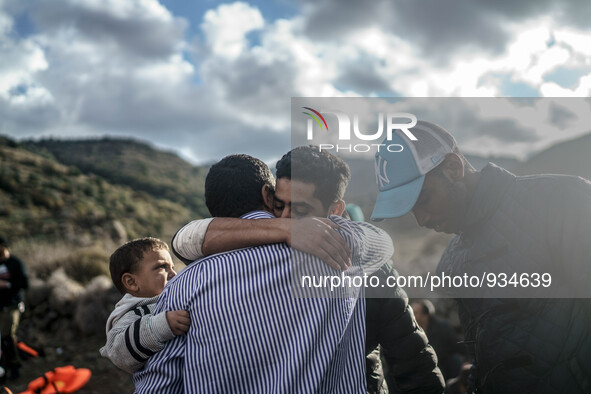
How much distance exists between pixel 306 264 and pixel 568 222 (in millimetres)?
1052

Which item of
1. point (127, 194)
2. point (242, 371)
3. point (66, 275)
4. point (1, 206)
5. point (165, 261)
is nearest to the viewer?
point (242, 371)

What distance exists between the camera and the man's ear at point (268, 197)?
185cm

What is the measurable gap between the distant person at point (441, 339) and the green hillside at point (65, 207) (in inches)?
745

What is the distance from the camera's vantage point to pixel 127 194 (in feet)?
146

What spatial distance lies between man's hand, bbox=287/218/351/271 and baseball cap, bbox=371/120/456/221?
587 mm

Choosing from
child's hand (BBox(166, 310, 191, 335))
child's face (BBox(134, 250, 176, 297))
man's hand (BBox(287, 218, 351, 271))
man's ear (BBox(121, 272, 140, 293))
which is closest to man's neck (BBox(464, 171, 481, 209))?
man's hand (BBox(287, 218, 351, 271))

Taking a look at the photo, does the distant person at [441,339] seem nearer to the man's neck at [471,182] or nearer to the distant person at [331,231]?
the distant person at [331,231]

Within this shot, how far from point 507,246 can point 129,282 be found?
1.91 metres

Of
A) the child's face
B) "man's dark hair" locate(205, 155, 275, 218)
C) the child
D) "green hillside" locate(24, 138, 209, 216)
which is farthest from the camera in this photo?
"green hillside" locate(24, 138, 209, 216)

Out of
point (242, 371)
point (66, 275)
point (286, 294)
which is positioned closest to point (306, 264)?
point (286, 294)

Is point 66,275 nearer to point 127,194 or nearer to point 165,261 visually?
point 165,261

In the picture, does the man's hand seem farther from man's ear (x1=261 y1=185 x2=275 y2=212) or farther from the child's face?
the child's face

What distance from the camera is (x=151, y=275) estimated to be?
7.73ft

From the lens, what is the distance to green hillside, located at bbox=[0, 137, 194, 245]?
2586cm
